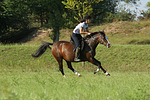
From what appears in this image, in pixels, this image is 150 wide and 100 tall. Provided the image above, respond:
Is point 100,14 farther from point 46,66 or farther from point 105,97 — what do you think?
point 105,97

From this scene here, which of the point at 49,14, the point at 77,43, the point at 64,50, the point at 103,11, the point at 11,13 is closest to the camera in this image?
the point at 77,43

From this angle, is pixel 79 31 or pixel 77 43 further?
pixel 79 31

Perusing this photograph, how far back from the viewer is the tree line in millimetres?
24531

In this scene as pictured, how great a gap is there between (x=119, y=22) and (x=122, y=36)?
4.75 m

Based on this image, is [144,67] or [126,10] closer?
[144,67]

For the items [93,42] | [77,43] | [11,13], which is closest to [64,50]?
[77,43]

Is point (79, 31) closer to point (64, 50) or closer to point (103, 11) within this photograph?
point (64, 50)

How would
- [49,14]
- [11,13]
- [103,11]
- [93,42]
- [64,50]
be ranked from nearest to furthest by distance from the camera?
[93,42], [64,50], [49,14], [11,13], [103,11]

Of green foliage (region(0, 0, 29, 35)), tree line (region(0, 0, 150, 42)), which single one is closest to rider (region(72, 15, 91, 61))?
tree line (region(0, 0, 150, 42))

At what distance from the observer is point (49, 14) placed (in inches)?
986

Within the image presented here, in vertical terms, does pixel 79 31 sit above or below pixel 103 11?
below

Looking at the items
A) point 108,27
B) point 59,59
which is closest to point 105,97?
point 59,59

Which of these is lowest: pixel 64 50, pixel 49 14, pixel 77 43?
pixel 64 50

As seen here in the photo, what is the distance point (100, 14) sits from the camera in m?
42.7
